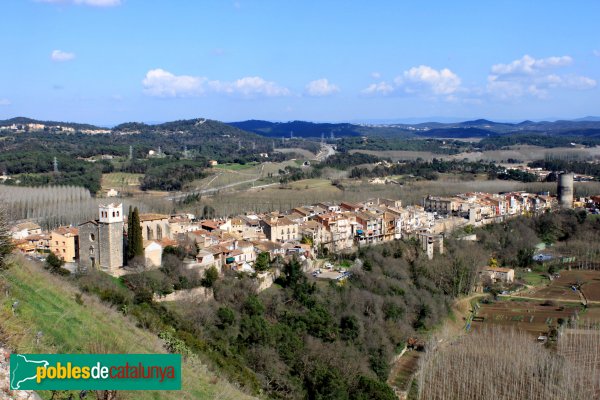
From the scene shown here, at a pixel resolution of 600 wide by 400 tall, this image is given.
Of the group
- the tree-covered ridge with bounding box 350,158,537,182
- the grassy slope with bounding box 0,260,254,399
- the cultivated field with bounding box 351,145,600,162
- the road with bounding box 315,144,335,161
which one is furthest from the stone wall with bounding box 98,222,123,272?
the cultivated field with bounding box 351,145,600,162

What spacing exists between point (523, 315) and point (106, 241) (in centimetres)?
1336

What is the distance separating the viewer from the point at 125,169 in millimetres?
52312

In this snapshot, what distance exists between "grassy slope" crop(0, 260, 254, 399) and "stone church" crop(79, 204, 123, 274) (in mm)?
6569

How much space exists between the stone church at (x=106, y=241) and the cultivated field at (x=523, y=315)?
10.9 metres

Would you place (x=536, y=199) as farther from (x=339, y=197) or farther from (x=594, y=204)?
(x=339, y=197)

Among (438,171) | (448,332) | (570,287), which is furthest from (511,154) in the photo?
(448,332)

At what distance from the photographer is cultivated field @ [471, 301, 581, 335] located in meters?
19.6

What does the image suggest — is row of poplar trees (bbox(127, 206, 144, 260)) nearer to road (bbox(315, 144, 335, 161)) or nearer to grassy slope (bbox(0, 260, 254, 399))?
grassy slope (bbox(0, 260, 254, 399))

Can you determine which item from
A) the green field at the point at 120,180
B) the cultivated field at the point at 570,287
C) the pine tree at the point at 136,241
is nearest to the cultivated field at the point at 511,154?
the green field at the point at 120,180

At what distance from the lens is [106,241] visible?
16.9m

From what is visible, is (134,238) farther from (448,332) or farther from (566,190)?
(566,190)

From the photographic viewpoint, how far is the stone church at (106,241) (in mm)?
16797

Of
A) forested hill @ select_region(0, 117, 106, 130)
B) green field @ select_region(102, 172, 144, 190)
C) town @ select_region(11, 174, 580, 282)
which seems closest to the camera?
town @ select_region(11, 174, 580, 282)

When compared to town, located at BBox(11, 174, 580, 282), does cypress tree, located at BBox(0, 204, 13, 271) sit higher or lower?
higher
